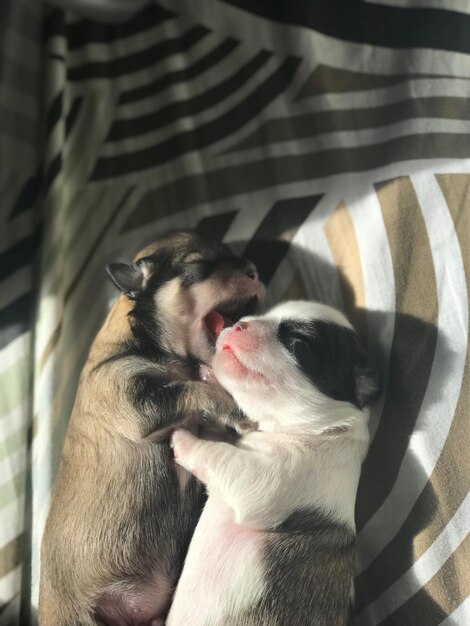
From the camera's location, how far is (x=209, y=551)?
114cm

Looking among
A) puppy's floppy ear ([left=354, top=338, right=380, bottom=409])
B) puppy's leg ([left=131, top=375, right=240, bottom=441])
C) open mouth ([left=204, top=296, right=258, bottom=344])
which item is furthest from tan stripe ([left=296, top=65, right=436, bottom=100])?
puppy's leg ([left=131, top=375, right=240, bottom=441])

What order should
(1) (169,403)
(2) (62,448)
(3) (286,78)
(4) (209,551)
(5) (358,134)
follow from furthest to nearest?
(3) (286,78) < (5) (358,134) < (2) (62,448) < (1) (169,403) < (4) (209,551)

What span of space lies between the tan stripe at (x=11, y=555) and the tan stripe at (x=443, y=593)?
817 millimetres

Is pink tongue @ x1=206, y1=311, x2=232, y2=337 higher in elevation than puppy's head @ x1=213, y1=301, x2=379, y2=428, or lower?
higher

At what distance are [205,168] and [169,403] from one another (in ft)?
2.29

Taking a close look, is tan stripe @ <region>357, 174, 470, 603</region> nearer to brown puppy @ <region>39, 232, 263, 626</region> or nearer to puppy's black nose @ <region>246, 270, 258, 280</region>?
brown puppy @ <region>39, 232, 263, 626</region>

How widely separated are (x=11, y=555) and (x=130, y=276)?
0.66 m

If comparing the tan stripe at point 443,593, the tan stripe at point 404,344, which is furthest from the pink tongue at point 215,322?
the tan stripe at point 443,593

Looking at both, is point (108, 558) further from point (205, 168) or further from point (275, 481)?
point (205, 168)

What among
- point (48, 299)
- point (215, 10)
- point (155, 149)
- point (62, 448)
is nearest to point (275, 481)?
point (62, 448)

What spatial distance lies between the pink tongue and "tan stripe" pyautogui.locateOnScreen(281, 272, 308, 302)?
162 mm

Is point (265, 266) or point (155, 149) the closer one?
point (265, 266)

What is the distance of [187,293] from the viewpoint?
4.66ft

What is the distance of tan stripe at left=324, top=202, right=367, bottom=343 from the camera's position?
142 cm
